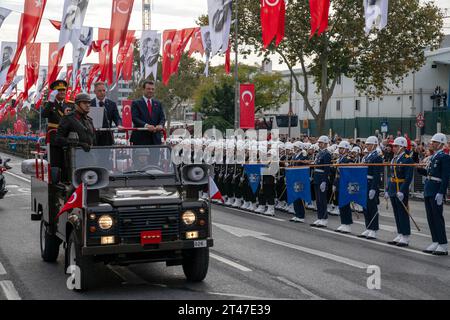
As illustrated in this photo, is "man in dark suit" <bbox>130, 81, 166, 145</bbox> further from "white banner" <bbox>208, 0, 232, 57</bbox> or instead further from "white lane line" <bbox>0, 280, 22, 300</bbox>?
"white banner" <bbox>208, 0, 232, 57</bbox>

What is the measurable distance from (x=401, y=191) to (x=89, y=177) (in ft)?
23.5

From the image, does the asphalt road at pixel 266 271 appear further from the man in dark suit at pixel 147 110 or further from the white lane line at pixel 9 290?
the man in dark suit at pixel 147 110

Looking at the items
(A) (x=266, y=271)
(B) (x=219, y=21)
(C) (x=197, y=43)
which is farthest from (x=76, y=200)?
(C) (x=197, y=43)

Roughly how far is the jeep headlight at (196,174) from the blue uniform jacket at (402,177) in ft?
19.0

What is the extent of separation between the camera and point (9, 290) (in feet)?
32.6

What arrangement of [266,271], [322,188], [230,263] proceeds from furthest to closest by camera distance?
[322,188]
[230,263]
[266,271]

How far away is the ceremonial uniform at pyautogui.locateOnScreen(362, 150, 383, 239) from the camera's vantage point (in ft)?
52.3

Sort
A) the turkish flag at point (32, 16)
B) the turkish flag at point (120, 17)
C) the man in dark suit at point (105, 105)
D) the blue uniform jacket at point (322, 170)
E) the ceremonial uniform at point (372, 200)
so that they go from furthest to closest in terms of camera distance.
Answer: the turkish flag at point (120, 17) → the turkish flag at point (32, 16) → the blue uniform jacket at point (322, 170) → the ceremonial uniform at point (372, 200) → the man in dark suit at point (105, 105)

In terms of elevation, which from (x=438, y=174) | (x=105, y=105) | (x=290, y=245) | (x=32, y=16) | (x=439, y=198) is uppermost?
(x=32, y=16)

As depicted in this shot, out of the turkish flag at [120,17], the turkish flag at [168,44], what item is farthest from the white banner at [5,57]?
the turkish flag at [120,17]

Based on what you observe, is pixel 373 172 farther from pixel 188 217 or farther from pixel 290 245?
pixel 188 217

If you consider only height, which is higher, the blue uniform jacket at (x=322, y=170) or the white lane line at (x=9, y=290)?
the blue uniform jacket at (x=322, y=170)

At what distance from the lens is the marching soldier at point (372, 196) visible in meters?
15.9
